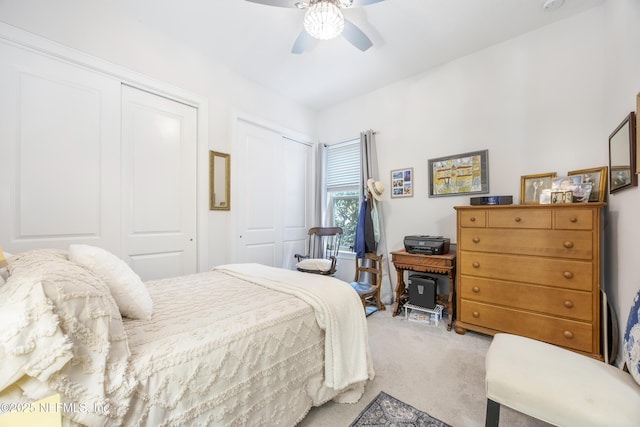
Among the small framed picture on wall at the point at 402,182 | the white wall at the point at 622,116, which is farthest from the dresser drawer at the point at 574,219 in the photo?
the small framed picture on wall at the point at 402,182

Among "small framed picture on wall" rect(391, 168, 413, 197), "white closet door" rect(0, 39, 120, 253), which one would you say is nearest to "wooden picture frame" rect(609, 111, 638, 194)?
"small framed picture on wall" rect(391, 168, 413, 197)

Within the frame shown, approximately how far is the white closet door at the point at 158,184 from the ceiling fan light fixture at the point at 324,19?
1630 mm

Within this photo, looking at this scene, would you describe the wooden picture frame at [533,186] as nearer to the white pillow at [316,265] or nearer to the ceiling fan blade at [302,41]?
the white pillow at [316,265]

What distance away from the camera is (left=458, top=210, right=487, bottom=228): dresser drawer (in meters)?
2.35

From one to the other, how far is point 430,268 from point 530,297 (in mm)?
818

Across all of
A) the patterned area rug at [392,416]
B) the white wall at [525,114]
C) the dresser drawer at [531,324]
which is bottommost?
the patterned area rug at [392,416]

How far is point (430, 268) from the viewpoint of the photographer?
8.79 feet

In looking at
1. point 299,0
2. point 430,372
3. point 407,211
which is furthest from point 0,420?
point 407,211

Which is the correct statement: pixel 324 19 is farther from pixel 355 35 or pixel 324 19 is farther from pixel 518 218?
pixel 518 218

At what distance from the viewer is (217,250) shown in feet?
9.71

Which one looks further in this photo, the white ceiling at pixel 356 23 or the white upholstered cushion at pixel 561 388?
the white ceiling at pixel 356 23

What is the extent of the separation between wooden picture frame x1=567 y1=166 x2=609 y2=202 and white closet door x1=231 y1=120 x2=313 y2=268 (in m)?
3.09

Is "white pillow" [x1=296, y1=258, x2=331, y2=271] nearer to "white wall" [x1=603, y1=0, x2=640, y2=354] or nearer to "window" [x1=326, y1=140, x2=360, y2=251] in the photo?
"window" [x1=326, y1=140, x2=360, y2=251]

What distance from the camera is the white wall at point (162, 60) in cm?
193
